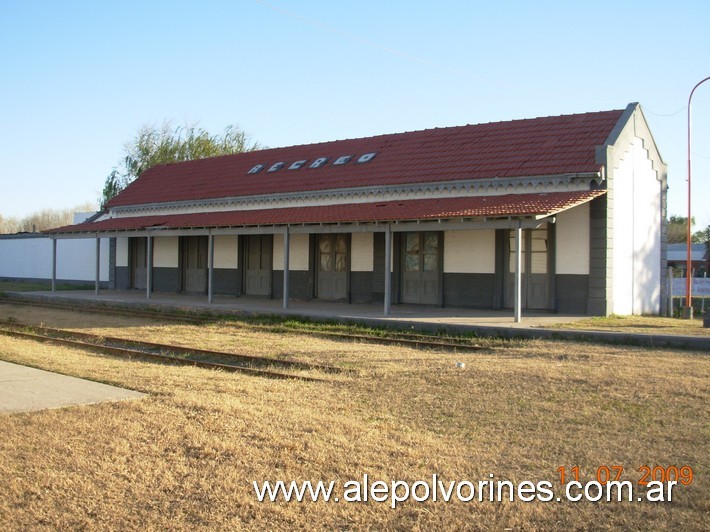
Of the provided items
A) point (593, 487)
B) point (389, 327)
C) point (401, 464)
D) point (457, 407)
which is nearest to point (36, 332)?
point (389, 327)

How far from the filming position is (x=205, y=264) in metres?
28.6

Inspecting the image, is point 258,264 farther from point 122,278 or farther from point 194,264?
point 122,278

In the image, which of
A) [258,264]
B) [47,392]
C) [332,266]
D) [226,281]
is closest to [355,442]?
[47,392]

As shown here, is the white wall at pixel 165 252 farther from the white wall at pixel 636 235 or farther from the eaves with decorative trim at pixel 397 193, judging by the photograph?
the white wall at pixel 636 235

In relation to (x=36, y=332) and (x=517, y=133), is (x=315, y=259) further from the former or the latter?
(x=36, y=332)

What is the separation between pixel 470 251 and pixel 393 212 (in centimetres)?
288

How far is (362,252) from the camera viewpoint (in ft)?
76.7

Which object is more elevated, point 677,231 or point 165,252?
point 677,231

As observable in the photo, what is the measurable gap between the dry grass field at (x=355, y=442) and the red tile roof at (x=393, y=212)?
6.19m

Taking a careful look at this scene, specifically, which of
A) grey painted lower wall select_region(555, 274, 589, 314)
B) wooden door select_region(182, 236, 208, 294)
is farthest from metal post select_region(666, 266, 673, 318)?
wooden door select_region(182, 236, 208, 294)

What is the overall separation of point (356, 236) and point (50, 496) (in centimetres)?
Answer: 1863

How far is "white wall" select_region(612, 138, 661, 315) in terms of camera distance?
19.9 m

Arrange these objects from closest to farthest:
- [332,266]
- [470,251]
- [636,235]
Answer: [470,251] < [636,235] < [332,266]

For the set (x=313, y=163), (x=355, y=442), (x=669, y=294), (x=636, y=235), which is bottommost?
(x=355, y=442)
